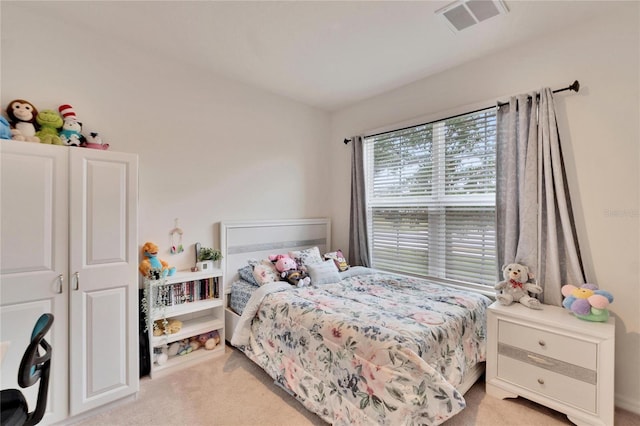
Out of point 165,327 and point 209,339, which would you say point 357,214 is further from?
point 165,327

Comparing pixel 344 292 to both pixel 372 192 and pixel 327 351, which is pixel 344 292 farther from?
pixel 372 192

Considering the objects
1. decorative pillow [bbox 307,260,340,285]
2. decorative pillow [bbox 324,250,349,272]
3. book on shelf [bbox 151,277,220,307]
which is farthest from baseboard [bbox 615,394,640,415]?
book on shelf [bbox 151,277,220,307]

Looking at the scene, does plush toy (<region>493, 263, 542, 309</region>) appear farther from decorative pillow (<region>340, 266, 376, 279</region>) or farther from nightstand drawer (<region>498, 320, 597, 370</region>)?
decorative pillow (<region>340, 266, 376, 279</region>)

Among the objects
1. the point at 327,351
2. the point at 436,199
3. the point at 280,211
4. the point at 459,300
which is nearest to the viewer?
the point at 327,351

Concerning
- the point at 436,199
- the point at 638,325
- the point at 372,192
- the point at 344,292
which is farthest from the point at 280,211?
the point at 638,325

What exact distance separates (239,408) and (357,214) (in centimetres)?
232

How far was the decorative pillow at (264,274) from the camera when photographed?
2693 mm

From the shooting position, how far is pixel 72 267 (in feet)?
5.98

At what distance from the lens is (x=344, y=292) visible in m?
2.54

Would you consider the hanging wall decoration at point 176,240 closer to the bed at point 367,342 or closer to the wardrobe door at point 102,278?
the bed at point 367,342

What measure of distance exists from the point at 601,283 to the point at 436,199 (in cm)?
138

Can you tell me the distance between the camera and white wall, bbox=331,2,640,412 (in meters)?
1.96

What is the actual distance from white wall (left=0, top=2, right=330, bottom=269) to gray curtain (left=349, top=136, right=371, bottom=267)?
1.89ft

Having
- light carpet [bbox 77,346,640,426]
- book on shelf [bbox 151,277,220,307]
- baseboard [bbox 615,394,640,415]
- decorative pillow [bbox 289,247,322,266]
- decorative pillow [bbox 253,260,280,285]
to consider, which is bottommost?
light carpet [bbox 77,346,640,426]
